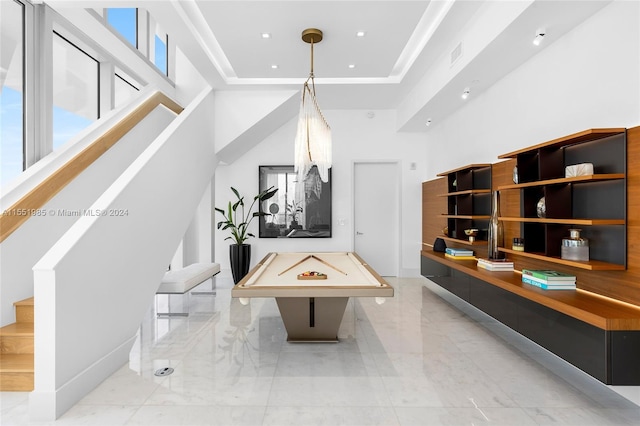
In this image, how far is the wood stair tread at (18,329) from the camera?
8.55 feet

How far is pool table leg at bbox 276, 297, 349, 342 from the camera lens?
3271 millimetres

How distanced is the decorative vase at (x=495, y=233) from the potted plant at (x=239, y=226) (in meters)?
3.71

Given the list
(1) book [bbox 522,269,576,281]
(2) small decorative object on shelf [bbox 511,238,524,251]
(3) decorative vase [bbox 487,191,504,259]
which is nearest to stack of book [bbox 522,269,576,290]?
(1) book [bbox 522,269,576,281]

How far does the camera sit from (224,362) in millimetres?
2992

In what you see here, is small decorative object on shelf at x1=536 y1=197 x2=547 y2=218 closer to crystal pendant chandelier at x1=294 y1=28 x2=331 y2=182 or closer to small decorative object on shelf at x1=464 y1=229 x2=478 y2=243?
small decorative object on shelf at x1=464 y1=229 x2=478 y2=243

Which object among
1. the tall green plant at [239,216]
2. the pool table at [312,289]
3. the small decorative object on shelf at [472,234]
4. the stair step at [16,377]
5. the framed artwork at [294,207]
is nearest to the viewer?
the stair step at [16,377]

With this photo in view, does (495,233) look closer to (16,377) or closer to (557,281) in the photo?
(557,281)

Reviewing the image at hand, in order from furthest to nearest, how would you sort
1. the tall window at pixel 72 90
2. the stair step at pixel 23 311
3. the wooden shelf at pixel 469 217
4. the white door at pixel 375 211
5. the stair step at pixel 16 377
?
the white door at pixel 375 211
the wooden shelf at pixel 469 217
the tall window at pixel 72 90
the stair step at pixel 23 311
the stair step at pixel 16 377

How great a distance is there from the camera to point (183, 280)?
Answer: 4051 millimetres

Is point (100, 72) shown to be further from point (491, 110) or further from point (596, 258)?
point (596, 258)

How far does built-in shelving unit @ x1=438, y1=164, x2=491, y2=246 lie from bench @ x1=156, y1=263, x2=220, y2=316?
348 centimetres

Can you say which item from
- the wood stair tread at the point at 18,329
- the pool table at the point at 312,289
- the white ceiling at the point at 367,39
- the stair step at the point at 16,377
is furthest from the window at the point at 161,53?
the stair step at the point at 16,377

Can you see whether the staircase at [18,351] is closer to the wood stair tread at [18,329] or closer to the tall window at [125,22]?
the wood stair tread at [18,329]

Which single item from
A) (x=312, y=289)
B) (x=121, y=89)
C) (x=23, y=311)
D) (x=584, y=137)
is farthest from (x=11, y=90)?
(x=584, y=137)
